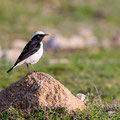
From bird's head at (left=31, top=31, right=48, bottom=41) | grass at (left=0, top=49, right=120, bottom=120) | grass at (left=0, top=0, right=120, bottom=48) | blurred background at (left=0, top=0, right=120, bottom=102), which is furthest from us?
grass at (left=0, top=0, right=120, bottom=48)

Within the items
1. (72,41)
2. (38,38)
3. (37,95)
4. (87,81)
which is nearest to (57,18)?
(72,41)

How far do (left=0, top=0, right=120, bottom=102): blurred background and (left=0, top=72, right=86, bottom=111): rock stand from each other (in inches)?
62.5

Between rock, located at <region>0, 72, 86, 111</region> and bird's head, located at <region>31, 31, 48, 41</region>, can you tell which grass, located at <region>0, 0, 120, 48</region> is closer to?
bird's head, located at <region>31, 31, 48, 41</region>

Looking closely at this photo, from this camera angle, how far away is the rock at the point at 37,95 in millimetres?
6168

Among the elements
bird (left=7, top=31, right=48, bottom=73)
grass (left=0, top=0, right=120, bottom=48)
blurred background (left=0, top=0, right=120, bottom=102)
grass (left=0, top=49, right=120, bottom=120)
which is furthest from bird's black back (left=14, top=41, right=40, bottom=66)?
grass (left=0, top=0, right=120, bottom=48)

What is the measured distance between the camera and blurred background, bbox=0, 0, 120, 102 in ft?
41.8

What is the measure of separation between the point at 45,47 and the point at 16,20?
683cm

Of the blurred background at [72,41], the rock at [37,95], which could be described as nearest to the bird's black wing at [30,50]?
the rock at [37,95]

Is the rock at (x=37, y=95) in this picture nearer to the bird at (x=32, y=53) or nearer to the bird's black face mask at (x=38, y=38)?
the bird at (x=32, y=53)

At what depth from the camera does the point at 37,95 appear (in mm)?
6195

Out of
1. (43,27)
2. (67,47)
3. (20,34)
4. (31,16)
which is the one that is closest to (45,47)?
(67,47)

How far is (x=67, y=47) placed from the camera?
2289 centimetres

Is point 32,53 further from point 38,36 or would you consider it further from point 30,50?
point 38,36

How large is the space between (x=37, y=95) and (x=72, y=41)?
58.1 ft
